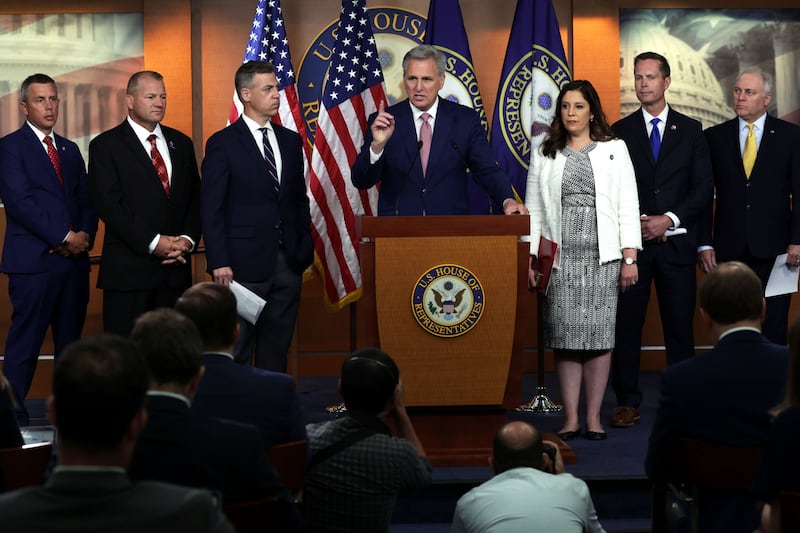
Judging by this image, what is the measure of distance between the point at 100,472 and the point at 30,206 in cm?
430

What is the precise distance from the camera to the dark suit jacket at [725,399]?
2893 mm

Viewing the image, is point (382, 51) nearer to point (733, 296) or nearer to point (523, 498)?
point (733, 296)

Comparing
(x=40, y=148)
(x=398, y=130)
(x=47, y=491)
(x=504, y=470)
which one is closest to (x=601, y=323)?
(x=398, y=130)

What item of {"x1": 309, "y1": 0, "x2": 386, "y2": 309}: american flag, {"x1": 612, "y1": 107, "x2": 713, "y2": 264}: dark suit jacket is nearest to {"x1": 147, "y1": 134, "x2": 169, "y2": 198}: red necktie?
{"x1": 309, "y1": 0, "x2": 386, "y2": 309}: american flag

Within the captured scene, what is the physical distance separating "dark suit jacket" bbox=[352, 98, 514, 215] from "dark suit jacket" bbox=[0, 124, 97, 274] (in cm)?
169

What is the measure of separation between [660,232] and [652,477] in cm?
272

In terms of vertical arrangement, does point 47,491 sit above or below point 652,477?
above

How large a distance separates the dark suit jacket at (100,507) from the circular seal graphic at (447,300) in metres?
2.88

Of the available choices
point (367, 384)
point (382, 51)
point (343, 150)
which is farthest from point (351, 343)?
point (367, 384)

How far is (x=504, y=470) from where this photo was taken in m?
2.99

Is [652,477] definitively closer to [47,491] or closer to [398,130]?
[47,491]

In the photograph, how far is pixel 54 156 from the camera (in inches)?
231

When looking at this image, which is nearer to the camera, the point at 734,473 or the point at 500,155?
the point at 734,473

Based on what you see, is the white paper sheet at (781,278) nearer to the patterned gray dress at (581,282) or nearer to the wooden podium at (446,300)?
the patterned gray dress at (581,282)
